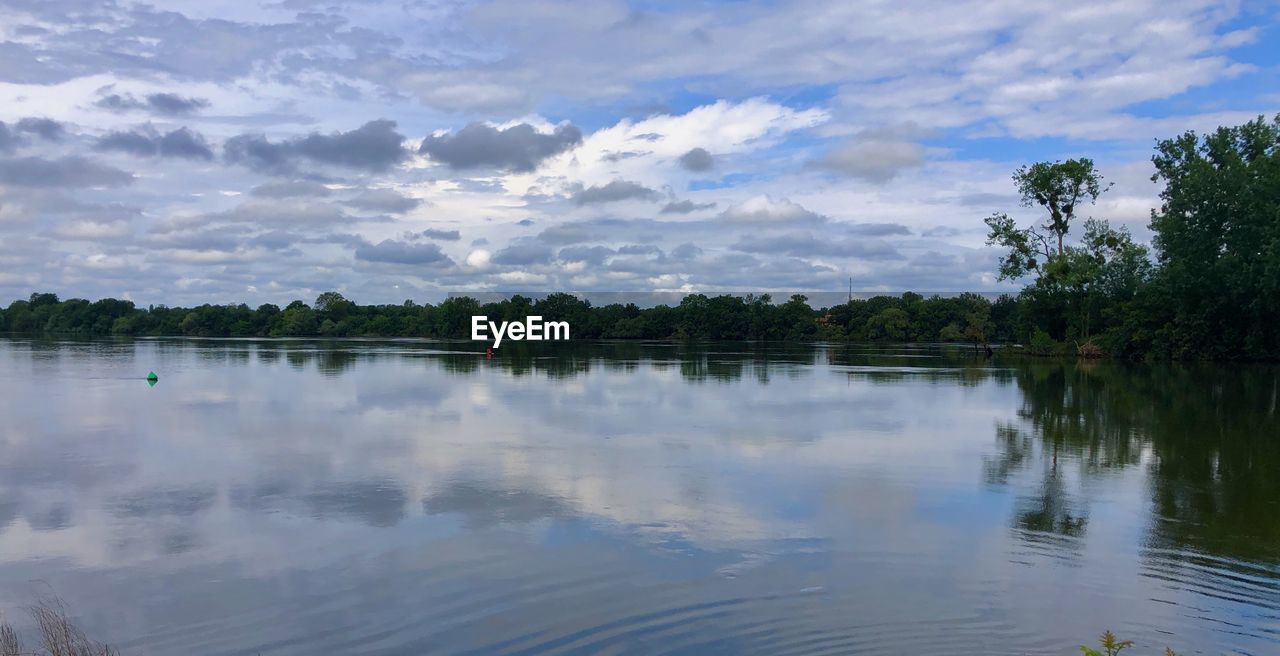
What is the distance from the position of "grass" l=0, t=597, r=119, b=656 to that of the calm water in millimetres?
204

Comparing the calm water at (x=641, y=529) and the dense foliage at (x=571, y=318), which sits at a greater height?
the dense foliage at (x=571, y=318)

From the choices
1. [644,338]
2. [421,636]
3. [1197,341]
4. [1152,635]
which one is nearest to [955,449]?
[1152,635]

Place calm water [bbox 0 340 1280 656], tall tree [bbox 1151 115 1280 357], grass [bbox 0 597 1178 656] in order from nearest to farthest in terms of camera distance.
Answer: grass [bbox 0 597 1178 656] → calm water [bbox 0 340 1280 656] → tall tree [bbox 1151 115 1280 357]

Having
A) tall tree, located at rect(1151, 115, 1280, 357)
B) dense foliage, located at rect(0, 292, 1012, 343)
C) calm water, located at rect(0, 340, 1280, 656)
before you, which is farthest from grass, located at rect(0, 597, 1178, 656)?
dense foliage, located at rect(0, 292, 1012, 343)

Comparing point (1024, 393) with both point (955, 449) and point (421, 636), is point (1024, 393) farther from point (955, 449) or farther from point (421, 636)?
point (421, 636)

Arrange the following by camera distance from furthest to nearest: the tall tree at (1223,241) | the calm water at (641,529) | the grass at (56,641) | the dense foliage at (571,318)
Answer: the dense foliage at (571,318)
the tall tree at (1223,241)
the calm water at (641,529)
the grass at (56,641)

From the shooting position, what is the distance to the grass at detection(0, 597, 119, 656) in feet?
18.9

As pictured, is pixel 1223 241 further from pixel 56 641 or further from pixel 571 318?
pixel 571 318

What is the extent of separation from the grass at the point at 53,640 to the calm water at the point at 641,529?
20cm

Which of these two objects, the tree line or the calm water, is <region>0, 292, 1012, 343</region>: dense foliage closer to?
the tree line

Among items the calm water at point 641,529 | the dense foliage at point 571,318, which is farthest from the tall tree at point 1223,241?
the dense foliage at point 571,318

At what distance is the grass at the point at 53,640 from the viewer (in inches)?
226

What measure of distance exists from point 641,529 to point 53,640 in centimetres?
518

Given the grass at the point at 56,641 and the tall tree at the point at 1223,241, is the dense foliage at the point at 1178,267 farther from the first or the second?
the grass at the point at 56,641
